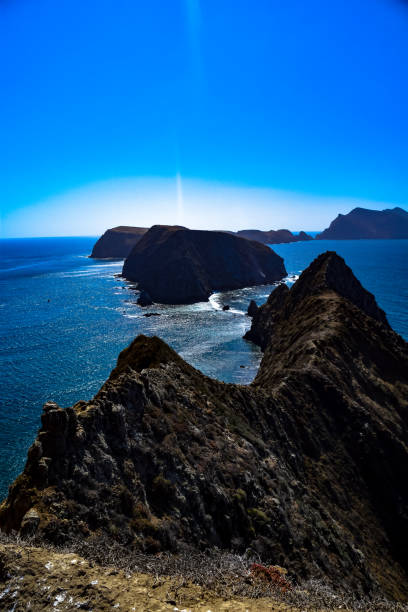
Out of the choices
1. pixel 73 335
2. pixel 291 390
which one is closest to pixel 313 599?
pixel 291 390

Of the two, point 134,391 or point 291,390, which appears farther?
point 291,390

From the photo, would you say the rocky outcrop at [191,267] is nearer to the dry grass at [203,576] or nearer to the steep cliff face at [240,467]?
the steep cliff face at [240,467]

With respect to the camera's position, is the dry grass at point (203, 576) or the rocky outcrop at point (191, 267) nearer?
the dry grass at point (203, 576)

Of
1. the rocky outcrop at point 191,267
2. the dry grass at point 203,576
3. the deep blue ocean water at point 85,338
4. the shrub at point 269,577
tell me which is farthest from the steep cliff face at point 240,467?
the rocky outcrop at point 191,267

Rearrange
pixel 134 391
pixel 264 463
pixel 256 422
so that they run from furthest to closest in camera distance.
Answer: pixel 256 422 → pixel 264 463 → pixel 134 391

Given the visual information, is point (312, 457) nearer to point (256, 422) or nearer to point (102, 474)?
point (256, 422)

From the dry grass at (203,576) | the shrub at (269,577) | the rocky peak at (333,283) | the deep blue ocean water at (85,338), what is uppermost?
the rocky peak at (333,283)
